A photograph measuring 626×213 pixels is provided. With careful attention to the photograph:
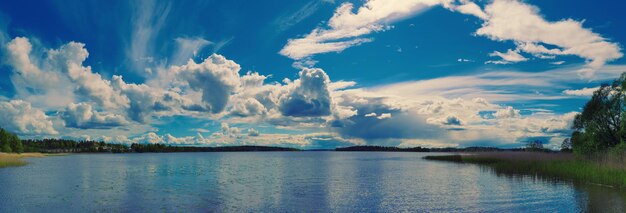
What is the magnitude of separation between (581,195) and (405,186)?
574 inches

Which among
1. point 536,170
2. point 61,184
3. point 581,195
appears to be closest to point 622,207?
point 581,195

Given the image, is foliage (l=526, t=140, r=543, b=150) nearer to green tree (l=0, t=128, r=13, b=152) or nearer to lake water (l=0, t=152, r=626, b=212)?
lake water (l=0, t=152, r=626, b=212)

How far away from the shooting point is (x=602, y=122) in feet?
205

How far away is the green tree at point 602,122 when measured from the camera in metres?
60.3

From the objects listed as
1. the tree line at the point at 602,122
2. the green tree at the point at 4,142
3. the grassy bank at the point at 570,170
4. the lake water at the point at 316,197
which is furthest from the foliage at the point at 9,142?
the tree line at the point at 602,122

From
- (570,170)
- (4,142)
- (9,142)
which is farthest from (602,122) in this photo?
(9,142)

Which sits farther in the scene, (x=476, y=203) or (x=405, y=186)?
(x=405, y=186)

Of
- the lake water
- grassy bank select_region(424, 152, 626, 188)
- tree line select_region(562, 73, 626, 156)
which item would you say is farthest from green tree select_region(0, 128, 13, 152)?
tree line select_region(562, 73, 626, 156)

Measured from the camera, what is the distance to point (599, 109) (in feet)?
206

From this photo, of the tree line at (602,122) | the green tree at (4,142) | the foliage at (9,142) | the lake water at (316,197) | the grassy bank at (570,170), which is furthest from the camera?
the foliage at (9,142)

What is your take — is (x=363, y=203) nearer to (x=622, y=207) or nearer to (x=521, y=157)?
(x=622, y=207)

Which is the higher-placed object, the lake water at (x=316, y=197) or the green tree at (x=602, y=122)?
the green tree at (x=602, y=122)

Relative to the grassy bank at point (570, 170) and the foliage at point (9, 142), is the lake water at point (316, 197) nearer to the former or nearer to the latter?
the grassy bank at point (570, 170)

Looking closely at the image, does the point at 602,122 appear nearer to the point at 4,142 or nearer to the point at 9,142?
the point at 4,142
